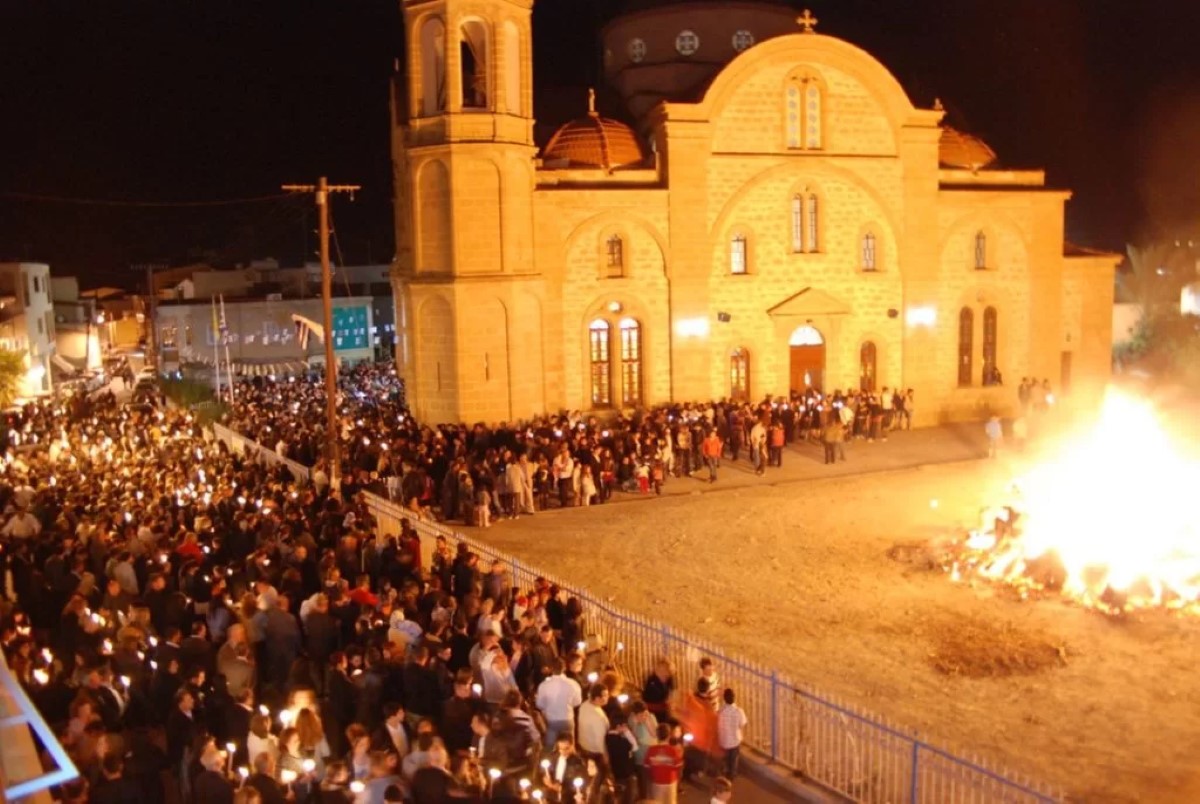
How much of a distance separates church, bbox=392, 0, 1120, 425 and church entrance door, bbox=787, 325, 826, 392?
0.07 metres

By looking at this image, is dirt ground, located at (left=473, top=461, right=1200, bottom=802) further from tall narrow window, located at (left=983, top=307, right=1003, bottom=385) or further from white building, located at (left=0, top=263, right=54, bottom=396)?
white building, located at (left=0, top=263, right=54, bottom=396)

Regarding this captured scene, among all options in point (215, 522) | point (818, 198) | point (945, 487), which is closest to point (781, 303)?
point (818, 198)

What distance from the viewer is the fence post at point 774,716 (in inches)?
393

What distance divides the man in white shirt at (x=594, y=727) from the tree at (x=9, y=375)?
115 feet

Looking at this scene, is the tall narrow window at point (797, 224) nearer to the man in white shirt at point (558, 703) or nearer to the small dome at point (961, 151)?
the small dome at point (961, 151)

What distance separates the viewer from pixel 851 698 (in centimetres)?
1218

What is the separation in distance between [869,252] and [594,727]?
24.8 m

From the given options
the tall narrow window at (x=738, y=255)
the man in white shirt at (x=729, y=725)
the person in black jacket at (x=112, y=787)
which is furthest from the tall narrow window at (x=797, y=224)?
the person in black jacket at (x=112, y=787)

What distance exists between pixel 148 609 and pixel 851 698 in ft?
25.5

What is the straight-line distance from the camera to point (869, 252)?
31406 mm

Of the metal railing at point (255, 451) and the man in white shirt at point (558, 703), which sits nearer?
the man in white shirt at point (558, 703)

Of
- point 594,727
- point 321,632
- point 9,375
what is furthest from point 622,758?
point 9,375

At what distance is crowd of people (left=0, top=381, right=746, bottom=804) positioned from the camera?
7.93 metres

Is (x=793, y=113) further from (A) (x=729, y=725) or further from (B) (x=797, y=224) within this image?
(A) (x=729, y=725)
